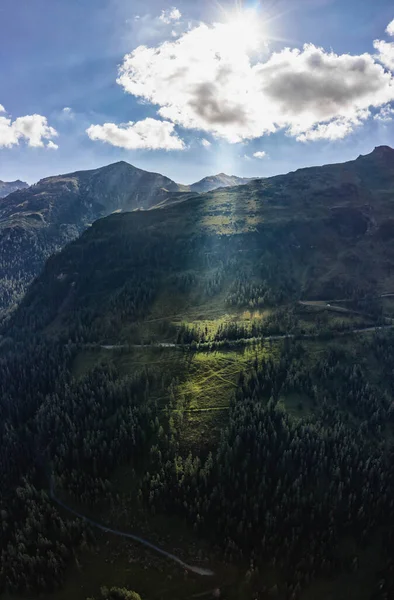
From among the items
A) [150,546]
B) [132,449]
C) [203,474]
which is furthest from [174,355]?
[150,546]

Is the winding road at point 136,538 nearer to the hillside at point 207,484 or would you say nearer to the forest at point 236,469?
the hillside at point 207,484

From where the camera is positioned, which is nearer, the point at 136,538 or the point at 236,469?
the point at 136,538

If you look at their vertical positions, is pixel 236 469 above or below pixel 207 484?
above

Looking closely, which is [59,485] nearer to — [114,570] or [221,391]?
[114,570]

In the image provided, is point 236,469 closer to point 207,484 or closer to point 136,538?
point 207,484

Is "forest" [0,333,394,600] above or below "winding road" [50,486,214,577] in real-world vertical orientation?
above

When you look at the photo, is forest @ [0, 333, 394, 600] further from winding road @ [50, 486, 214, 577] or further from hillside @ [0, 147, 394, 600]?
winding road @ [50, 486, 214, 577]

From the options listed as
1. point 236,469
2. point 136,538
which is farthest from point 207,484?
point 136,538

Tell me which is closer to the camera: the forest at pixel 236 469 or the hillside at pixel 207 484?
the hillside at pixel 207 484

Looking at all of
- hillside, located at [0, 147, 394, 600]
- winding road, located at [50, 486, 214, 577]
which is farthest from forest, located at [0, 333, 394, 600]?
winding road, located at [50, 486, 214, 577]

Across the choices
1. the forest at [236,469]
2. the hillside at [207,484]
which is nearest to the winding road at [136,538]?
the hillside at [207,484]

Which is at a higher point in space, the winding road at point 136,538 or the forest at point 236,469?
the forest at point 236,469
